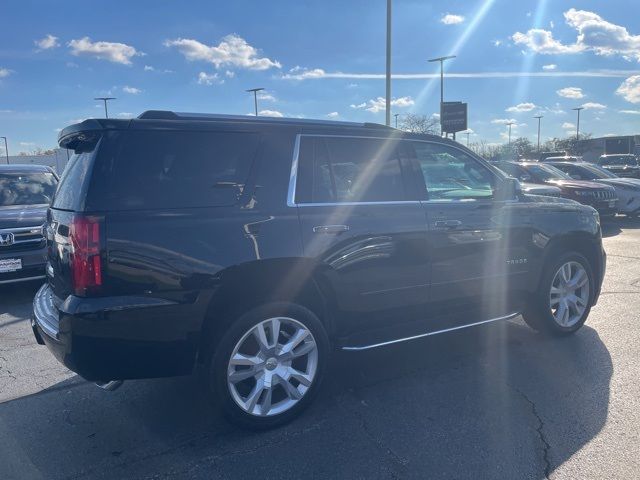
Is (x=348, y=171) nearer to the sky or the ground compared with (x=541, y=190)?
nearer to the sky

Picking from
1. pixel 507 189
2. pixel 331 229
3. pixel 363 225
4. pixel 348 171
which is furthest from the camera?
pixel 507 189

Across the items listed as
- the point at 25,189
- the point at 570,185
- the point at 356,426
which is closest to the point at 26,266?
the point at 25,189

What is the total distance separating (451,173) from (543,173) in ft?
35.9

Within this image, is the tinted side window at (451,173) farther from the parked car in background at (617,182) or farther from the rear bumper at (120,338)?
the parked car in background at (617,182)

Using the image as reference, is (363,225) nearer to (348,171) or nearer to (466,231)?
(348,171)

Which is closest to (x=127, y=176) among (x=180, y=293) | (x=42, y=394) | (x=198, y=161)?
(x=198, y=161)

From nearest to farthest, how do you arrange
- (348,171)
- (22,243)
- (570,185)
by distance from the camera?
(348,171)
(22,243)
(570,185)

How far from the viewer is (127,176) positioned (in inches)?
120

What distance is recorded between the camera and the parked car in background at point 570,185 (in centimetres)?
1320

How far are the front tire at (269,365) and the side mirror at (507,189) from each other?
214cm

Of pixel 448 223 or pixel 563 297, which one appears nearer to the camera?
pixel 448 223

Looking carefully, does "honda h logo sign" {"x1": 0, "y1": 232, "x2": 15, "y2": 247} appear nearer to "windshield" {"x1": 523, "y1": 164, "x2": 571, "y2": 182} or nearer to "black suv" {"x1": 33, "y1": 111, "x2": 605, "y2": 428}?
"black suv" {"x1": 33, "y1": 111, "x2": 605, "y2": 428}

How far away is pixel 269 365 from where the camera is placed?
344 centimetres

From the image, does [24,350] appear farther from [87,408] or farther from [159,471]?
[159,471]
